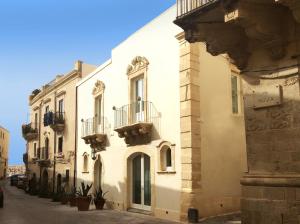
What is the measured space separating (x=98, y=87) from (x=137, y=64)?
391cm

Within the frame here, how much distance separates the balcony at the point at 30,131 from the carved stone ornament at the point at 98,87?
44.1 ft

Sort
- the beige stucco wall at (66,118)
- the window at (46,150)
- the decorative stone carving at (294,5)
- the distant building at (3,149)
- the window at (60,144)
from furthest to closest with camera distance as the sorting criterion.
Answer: the distant building at (3,149), the window at (46,150), the window at (60,144), the beige stucco wall at (66,118), the decorative stone carving at (294,5)

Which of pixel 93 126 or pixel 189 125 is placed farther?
pixel 93 126

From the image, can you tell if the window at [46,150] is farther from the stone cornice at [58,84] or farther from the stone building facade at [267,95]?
the stone building facade at [267,95]

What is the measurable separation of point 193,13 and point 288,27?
172 cm

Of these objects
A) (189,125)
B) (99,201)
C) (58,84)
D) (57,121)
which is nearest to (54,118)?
(57,121)

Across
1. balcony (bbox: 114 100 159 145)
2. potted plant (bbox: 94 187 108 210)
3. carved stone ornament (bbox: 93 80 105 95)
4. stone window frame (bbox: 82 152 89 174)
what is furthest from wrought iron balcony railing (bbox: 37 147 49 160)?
balcony (bbox: 114 100 159 145)

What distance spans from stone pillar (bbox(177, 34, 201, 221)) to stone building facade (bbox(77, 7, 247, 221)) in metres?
0.03

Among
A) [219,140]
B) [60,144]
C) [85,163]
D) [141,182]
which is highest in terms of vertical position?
[60,144]

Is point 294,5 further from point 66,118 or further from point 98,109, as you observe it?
point 66,118

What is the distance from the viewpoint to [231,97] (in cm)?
1330

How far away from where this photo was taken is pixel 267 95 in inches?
264

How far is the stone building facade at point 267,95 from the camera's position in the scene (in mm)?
6293

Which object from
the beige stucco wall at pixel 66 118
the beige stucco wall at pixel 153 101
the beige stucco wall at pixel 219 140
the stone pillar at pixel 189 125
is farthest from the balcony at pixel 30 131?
the stone pillar at pixel 189 125
